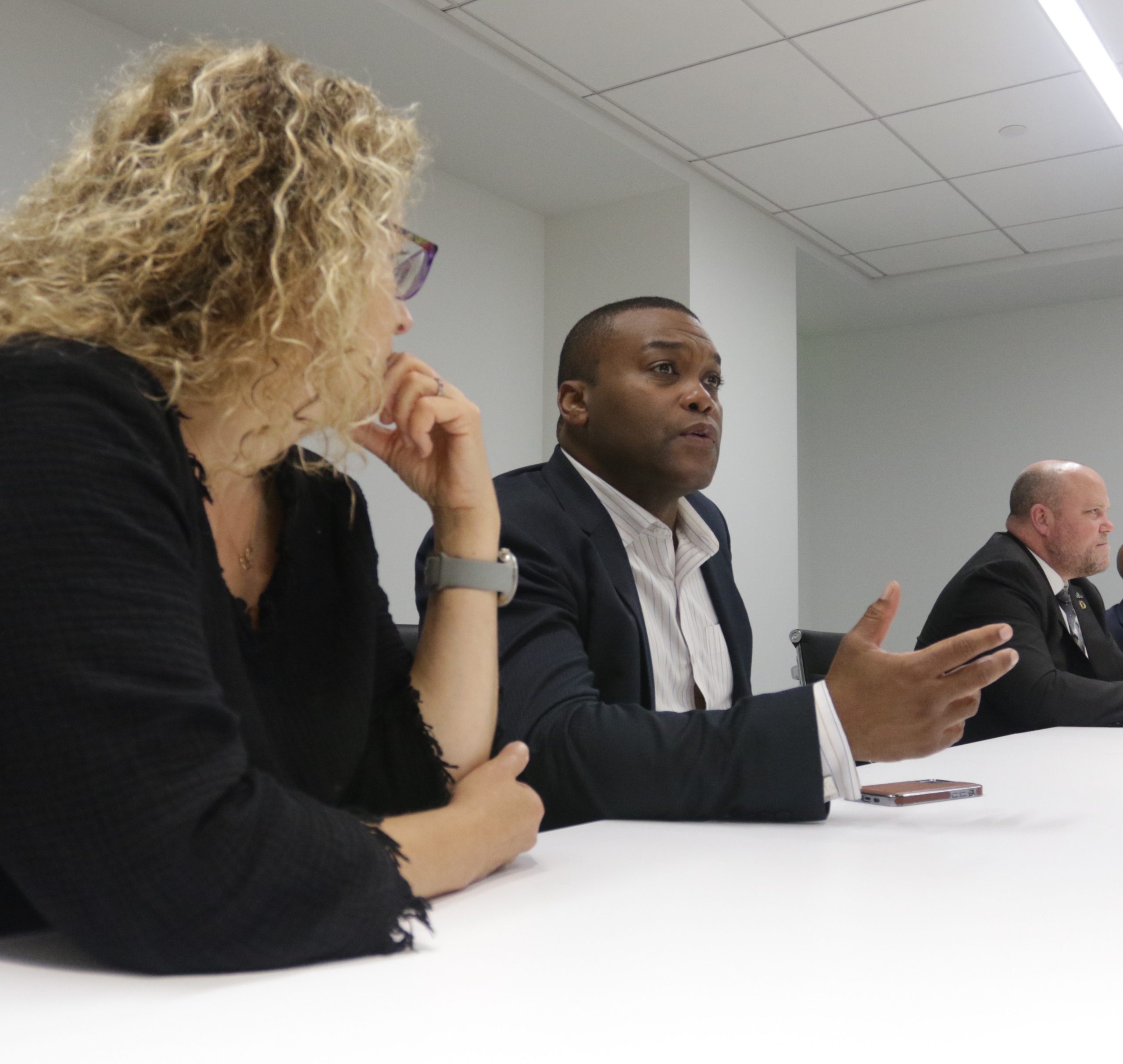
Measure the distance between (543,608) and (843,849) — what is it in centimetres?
55

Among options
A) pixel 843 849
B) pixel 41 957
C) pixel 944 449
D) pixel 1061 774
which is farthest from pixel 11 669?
pixel 944 449

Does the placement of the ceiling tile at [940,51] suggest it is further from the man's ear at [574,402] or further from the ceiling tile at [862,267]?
the man's ear at [574,402]

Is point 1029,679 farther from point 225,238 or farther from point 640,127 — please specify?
point 640,127

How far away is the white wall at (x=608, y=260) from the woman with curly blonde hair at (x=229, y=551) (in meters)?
3.70

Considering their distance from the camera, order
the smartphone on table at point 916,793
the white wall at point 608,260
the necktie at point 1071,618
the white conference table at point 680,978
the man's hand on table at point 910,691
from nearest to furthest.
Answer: the white conference table at point 680,978, the man's hand on table at point 910,691, the smartphone on table at point 916,793, the necktie at point 1071,618, the white wall at point 608,260

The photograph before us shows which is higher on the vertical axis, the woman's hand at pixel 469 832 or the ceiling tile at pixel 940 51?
the ceiling tile at pixel 940 51

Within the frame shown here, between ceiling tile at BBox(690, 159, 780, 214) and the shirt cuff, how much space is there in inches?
150

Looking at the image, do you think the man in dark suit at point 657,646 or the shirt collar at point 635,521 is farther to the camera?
the shirt collar at point 635,521

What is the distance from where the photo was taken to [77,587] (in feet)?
2.11

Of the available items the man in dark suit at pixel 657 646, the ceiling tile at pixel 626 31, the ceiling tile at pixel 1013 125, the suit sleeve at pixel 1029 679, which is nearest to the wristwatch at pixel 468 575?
the man in dark suit at pixel 657 646

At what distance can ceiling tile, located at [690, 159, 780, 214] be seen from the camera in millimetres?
4676

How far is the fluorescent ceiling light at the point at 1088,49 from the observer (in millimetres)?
3508

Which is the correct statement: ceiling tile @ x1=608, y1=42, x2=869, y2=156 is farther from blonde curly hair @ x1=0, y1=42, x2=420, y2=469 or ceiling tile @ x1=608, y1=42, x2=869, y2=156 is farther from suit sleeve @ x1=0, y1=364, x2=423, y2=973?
suit sleeve @ x1=0, y1=364, x2=423, y2=973

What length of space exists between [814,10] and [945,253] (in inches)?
102
